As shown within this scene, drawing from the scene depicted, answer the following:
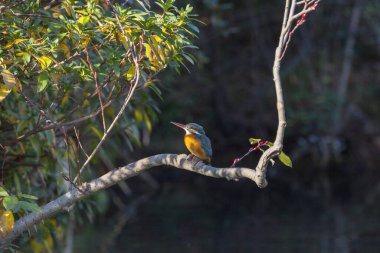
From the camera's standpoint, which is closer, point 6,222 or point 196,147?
point 6,222

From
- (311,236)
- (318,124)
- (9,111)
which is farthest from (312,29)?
(9,111)

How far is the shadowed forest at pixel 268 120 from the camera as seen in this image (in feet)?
35.1

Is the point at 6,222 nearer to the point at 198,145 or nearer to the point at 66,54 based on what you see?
the point at 66,54

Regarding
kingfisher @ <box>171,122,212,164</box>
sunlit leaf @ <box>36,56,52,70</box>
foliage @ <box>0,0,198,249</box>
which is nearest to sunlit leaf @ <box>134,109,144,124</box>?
foliage @ <box>0,0,198,249</box>

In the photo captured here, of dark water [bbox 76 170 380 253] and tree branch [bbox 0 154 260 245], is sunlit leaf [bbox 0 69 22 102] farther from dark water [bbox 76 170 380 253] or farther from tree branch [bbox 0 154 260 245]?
dark water [bbox 76 170 380 253]

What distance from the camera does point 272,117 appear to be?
46.7 feet

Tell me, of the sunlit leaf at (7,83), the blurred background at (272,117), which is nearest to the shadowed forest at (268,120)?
the blurred background at (272,117)

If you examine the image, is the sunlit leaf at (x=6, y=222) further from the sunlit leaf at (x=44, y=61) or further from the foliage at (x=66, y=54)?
the sunlit leaf at (x=44, y=61)

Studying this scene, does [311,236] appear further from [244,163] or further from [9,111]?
[244,163]

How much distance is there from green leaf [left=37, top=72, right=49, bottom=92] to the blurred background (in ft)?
20.0

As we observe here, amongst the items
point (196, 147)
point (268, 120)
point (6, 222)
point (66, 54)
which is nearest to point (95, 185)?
point (6, 222)

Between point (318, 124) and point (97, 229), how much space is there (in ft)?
17.4

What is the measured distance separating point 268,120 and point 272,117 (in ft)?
0.43

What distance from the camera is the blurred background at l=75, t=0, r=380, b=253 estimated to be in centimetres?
1089
